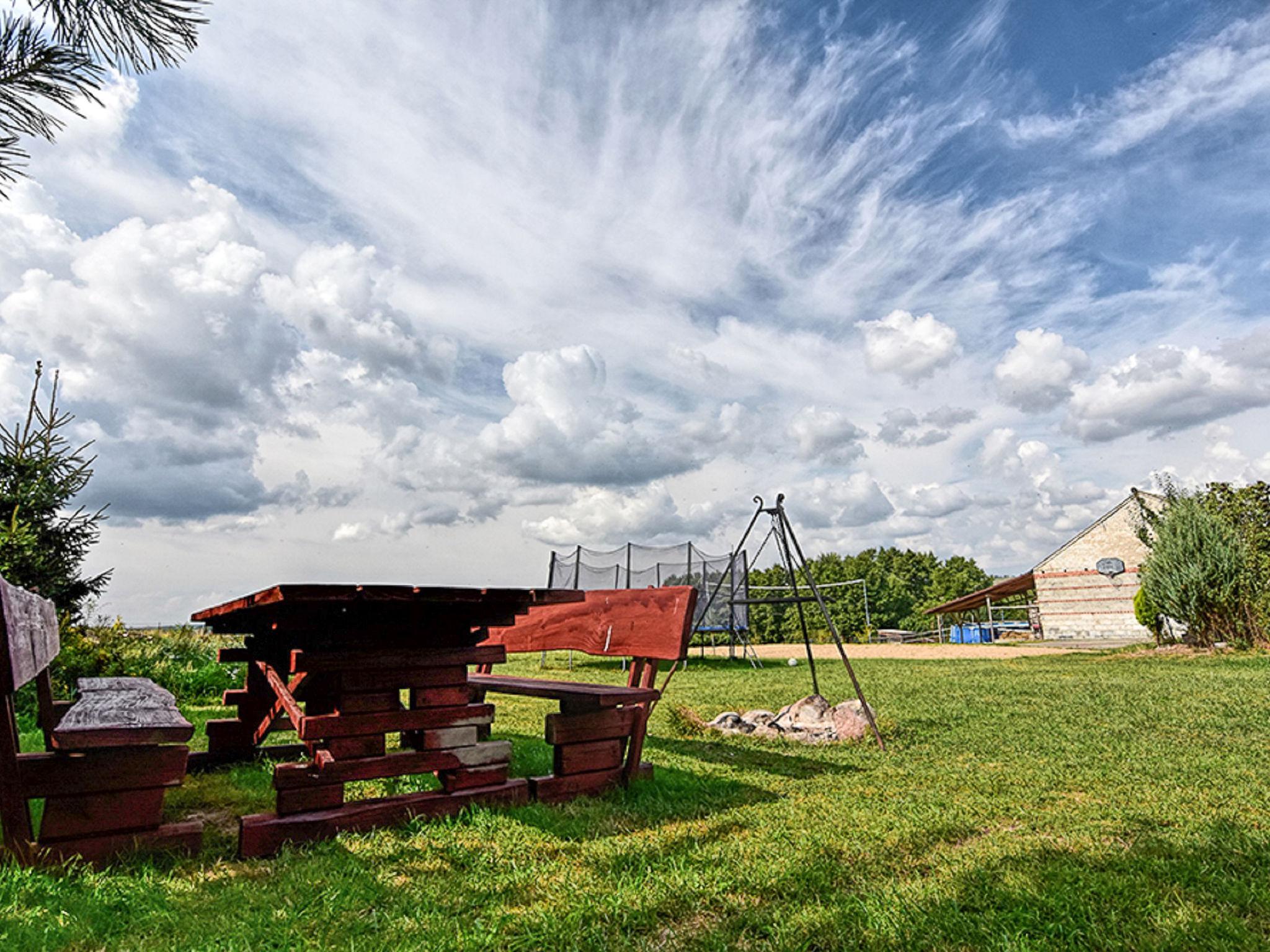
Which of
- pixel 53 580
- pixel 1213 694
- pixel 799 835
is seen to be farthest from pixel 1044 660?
pixel 53 580

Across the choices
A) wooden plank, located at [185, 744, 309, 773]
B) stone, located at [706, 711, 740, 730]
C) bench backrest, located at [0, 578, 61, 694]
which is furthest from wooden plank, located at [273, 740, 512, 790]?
stone, located at [706, 711, 740, 730]

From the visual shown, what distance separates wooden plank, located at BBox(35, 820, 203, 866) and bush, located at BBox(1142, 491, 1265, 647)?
18.9 metres

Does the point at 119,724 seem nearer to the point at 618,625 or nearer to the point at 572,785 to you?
the point at 572,785

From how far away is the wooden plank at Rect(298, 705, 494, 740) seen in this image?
3.31 metres

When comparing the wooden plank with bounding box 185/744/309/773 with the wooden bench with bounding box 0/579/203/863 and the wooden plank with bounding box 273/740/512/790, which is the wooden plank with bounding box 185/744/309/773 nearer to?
the wooden bench with bounding box 0/579/203/863

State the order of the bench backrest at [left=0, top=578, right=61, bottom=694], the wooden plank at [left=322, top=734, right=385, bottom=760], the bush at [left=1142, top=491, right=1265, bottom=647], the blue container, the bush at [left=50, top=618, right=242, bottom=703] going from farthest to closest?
the blue container, the bush at [left=1142, top=491, right=1265, bottom=647], the bush at [left=50, top=618, right=242, bottom=703], the wooden plank at [left=322, top=734, right=385, bottom=760], the bench backrest at [left=0, top=578, right=61, bottom=694]

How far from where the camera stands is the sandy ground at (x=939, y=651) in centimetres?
1822

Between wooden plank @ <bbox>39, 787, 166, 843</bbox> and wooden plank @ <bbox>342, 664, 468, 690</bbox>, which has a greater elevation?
wooden plank @ <bbox>342, 664, 468, 690</bbox>

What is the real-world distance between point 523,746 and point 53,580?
20.0 feet

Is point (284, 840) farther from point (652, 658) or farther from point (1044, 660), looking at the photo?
point (1044, 660)

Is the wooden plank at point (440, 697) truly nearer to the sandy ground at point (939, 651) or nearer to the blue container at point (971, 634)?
the sandy ground at point (939, 651)

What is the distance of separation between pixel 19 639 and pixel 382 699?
1.41 m

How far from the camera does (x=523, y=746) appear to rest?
19.0 feet

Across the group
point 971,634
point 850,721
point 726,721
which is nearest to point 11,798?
point 726,721
